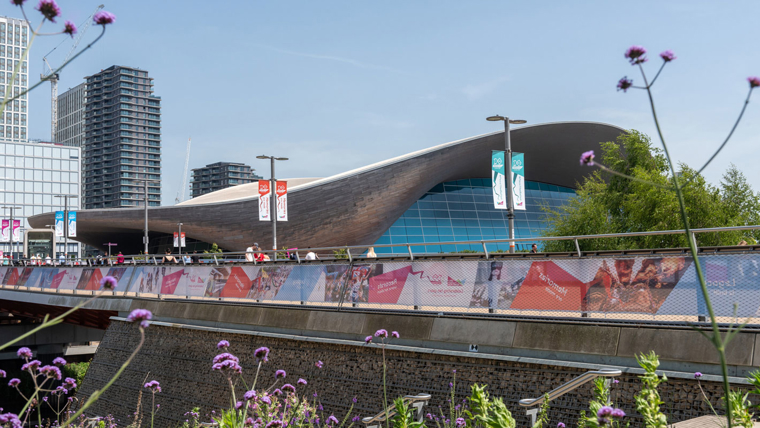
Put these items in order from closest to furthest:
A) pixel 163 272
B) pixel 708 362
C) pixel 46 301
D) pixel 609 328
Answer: pixel 708 362
pixel 609 328
pixel 163 272
pixel 46 301

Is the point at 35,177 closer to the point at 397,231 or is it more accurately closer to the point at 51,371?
the point at 397,231

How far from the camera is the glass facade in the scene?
54.1m

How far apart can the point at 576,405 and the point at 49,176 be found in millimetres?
141862

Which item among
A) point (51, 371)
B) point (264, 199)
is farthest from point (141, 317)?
point (264, 199)

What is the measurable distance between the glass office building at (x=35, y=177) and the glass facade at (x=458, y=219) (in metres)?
91.7

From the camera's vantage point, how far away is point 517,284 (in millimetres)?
10617

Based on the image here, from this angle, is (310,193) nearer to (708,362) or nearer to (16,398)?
(16,398)

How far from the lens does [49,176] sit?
132250mm

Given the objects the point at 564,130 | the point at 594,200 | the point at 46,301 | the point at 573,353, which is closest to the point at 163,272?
the point at 46,301

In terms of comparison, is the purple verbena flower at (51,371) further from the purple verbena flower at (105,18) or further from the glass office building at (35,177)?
the glass office building at (35,177)

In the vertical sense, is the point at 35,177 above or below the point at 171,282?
above

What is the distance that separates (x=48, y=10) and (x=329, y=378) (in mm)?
9702

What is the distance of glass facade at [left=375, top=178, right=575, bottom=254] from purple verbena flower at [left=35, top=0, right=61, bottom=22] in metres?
48.8

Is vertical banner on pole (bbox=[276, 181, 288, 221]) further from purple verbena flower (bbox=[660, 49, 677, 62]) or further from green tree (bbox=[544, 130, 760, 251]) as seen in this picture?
purple verbena flower (bbox=[660, 49, 677, 62])
